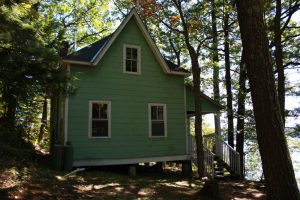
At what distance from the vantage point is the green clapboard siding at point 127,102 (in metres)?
13.5

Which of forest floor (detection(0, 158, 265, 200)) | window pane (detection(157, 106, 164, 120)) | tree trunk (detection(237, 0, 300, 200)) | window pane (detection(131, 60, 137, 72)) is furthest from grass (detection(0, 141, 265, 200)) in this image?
window pane (detection(131, 60, 137, 72))

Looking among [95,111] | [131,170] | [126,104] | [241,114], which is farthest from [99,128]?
[241,114]

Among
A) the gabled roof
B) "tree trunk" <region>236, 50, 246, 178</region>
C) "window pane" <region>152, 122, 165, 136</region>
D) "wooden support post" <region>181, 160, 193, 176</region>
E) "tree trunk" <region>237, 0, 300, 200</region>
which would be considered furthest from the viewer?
"tree trunk" <region>236, 50, 246, 178</region>

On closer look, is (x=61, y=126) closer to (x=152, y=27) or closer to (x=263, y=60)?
(x=263, y=60)

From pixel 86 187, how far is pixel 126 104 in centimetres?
563

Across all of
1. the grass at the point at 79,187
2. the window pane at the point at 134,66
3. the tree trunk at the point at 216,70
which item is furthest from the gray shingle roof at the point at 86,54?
the tree trunk at the point at 216,70

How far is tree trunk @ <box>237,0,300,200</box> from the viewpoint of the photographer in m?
6.21

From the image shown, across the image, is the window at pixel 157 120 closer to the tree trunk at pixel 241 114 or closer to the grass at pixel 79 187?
the grass at pixel 79 187

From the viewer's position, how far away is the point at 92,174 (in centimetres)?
1223

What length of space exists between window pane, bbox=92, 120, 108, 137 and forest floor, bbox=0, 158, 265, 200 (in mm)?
1887

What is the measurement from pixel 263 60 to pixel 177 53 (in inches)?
729

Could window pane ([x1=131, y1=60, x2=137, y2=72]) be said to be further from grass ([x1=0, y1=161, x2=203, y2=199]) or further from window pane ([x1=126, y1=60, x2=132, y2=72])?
grass ([x1=0, y1=161, x2=203, y2=199])

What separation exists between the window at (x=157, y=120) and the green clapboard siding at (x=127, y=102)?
0.68 ft

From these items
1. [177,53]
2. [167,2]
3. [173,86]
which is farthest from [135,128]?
[177,53]
